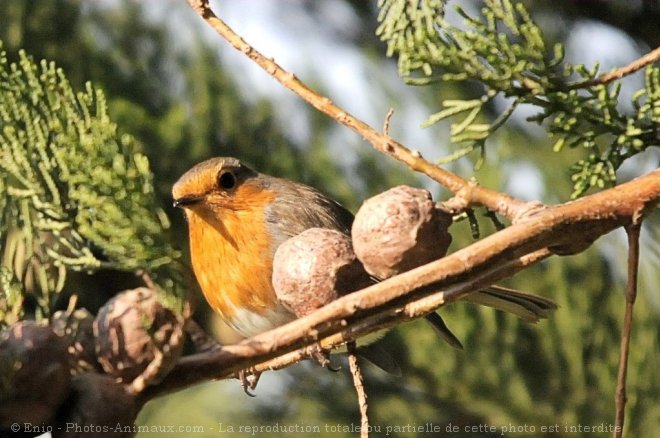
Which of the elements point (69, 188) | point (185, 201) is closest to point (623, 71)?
point (69, 188)

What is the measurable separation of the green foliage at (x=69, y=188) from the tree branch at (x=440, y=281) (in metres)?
0.08

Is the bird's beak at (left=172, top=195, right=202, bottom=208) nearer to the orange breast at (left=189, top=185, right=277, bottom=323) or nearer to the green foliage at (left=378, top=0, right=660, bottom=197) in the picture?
the orange breast at (left=189, top=185, right=277, bottom=323)

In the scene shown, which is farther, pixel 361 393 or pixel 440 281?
pixel 361 393

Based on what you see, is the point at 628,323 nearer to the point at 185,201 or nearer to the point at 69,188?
the point at 69,188

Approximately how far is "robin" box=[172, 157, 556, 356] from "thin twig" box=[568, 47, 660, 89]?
573 mm

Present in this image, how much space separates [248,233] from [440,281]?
1.11 meters

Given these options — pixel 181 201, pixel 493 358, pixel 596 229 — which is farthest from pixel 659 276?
pixel 596 229

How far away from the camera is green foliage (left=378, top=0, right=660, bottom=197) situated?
2.89 ft

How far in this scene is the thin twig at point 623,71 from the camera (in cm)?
81

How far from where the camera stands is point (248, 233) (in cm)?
171

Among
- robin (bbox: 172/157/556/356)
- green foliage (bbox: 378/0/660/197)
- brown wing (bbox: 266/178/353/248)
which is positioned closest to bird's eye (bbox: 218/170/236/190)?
robin (bbox: 172/157/556/356)

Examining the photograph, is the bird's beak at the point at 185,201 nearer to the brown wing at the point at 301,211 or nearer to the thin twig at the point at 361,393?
the brown wing at the point at 301,211

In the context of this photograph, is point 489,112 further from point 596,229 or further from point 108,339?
point 108,339

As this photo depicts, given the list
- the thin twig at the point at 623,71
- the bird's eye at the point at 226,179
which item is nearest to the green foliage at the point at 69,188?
the thin twig at the point at 623,71
